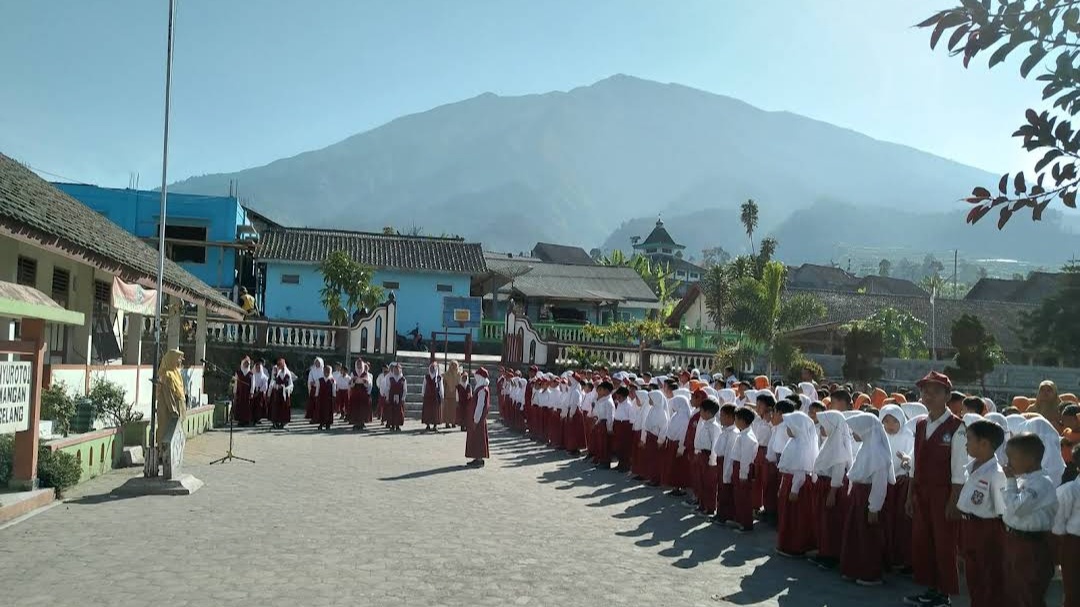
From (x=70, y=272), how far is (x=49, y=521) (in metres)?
7.34

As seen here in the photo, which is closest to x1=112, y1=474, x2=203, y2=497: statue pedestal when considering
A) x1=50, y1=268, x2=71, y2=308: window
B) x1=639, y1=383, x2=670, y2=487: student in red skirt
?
x1=50, y1=268, x2=71, y2=308: window

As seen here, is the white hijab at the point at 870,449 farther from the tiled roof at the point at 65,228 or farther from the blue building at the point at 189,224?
the blue building at the point at 189,224

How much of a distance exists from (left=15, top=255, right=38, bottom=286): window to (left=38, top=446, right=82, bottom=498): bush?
12.3 feet

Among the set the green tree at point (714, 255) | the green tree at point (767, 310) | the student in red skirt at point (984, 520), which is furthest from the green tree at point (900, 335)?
the green tree at point (714, 255)

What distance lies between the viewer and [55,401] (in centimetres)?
1187

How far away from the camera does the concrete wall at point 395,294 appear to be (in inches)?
1437

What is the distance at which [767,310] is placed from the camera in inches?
1124

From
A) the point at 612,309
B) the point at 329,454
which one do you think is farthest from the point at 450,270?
the point at 329,454

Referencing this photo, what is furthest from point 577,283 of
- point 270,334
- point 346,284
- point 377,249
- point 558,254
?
point 558,254

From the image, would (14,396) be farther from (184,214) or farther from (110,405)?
(184,214)

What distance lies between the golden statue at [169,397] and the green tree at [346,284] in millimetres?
20301

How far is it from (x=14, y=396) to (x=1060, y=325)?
33972 millimetres

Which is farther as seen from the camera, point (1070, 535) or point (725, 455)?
point (725, 455)

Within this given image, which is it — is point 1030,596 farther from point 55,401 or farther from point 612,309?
point 612,309
